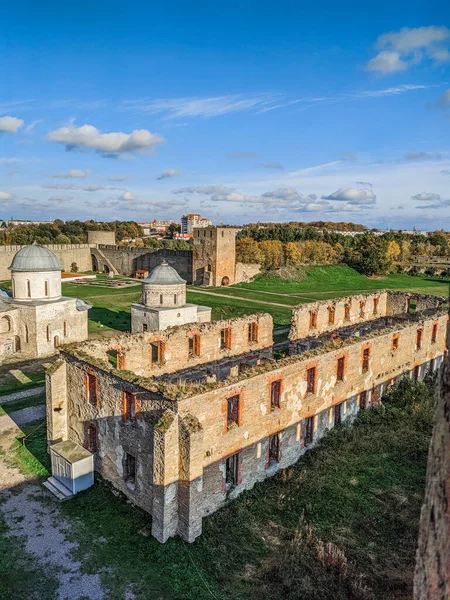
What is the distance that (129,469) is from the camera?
15742 millimetres

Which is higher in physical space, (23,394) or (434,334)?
(434,334)

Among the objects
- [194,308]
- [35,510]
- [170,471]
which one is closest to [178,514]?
[170,471]

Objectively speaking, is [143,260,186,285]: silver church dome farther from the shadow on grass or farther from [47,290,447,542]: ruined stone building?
[47,290,447,542]: ruined stone building

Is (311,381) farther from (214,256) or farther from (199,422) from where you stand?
(214,256)

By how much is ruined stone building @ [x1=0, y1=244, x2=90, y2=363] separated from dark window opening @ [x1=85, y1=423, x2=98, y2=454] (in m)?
17.1

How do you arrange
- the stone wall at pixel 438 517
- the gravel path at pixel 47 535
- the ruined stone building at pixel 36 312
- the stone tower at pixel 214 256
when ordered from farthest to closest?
1. the stone tower at pixel 214 256
2. the ruined stone building at pixel 36 312
3. the gravel path at pixel 47 535
4. the stone wall at pixel 438 517

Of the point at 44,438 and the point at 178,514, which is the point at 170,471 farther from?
the point at 44,438

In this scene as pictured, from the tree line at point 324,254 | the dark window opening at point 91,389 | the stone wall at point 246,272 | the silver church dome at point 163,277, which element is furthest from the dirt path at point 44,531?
the tree line at point 324,254

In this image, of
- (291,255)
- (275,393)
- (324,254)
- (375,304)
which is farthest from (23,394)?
(324,254)

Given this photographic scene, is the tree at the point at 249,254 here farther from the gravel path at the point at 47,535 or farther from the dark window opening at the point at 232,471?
the gravel path at the point at 47,535

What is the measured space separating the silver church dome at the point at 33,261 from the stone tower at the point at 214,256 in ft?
111

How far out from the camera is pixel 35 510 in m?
14.9

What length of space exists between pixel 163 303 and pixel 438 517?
3273 cm

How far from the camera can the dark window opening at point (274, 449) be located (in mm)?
16906
